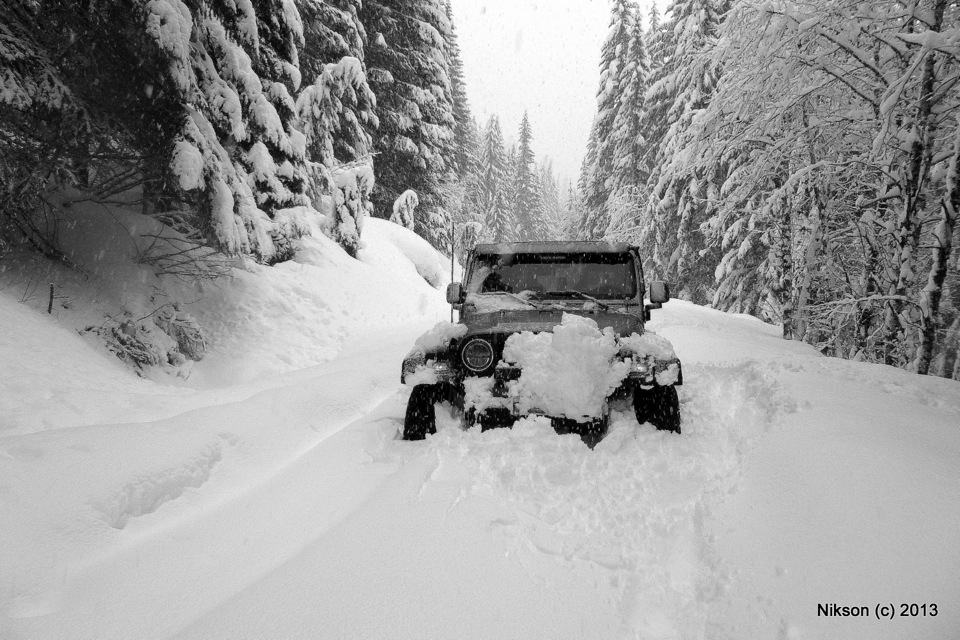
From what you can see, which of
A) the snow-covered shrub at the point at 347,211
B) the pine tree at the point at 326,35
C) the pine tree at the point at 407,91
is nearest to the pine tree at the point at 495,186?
the pine tree at the point at 407,91

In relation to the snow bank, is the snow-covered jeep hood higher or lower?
lower

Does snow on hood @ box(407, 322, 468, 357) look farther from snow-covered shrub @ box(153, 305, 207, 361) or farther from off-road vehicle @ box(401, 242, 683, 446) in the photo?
snow-covered shrub @ box(153, 305, 207, 361)

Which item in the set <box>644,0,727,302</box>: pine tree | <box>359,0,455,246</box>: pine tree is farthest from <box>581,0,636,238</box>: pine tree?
<box>359,0,455,246</box>: pine tree

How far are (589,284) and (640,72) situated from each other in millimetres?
23785

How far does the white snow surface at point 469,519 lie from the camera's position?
1.92 m

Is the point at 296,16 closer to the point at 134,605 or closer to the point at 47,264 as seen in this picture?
the point at 47,264

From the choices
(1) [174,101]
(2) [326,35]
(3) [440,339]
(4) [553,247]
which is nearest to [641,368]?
(3) [440,339]

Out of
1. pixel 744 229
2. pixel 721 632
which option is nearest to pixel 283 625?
pixel 721 632

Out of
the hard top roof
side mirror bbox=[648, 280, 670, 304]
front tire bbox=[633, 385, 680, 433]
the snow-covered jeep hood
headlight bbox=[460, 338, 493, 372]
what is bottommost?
front tire bbox=[633, 385, 680, 433]

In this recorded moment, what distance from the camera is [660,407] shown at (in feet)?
11.4

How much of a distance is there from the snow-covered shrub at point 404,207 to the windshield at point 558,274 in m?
14.2

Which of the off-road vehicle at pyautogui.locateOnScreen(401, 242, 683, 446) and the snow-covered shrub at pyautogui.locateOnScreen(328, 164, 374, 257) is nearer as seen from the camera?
the off-road vehicle at pyautogui.locateOnScreen(401, 242, 683, 446)

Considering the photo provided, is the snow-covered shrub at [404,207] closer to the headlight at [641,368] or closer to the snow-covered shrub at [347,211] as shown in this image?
the snow-covered shrub at [347,211]

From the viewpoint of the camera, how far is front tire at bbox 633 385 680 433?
3463mm
